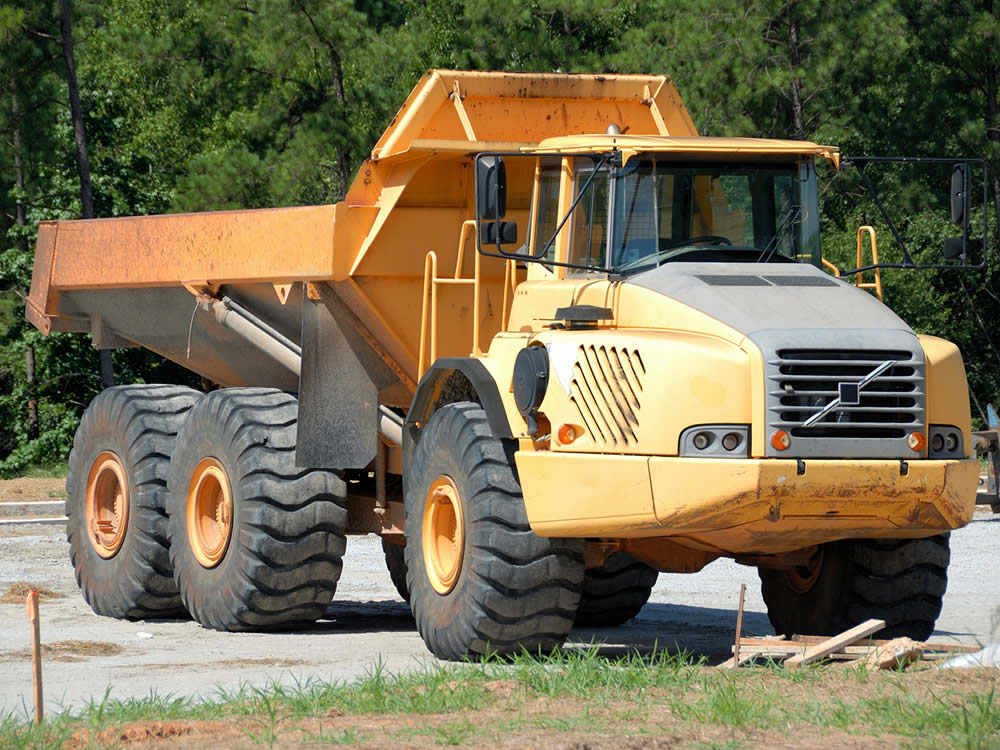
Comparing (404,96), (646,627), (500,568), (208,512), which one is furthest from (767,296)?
(404,96)

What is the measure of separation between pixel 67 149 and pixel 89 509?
23187 mm

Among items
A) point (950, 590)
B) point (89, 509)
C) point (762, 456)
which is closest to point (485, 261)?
point (762, 456)

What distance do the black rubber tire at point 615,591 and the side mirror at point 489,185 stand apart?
3813 mm

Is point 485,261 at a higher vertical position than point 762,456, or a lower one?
higher

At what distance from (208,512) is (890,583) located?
491 cm

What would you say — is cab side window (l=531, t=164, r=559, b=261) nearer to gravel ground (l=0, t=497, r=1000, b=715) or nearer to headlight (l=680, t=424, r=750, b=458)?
headlight (l=680, t=424, r=750, b=458)

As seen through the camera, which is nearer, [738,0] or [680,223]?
[680,223]

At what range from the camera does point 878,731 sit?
6.77 meters

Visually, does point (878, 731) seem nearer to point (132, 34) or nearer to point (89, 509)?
point (89, 509)

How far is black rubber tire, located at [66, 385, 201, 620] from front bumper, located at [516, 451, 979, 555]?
4.60m

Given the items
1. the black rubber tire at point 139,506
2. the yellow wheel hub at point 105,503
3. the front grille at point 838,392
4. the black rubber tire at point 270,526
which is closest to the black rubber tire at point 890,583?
the front grille at point 838,392

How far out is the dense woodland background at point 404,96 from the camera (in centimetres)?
3234

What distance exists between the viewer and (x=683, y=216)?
9.58 metres

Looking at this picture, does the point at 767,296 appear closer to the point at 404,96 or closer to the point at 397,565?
the point at 397,565
